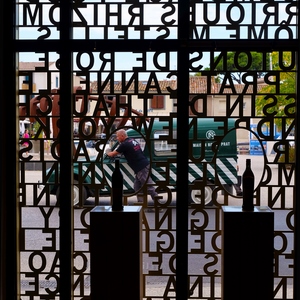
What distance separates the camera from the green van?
291 cm

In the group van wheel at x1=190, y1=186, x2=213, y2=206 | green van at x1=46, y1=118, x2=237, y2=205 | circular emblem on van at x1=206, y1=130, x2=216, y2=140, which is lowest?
van wheel at x1=190, y1=186, x2=213, y2=206

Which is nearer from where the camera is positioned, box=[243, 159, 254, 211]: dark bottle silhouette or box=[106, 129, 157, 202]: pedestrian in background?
box=[243, 159, 254, 211]: dark bottle silhouette

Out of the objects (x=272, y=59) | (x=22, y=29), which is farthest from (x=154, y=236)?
(x=22, y=29)

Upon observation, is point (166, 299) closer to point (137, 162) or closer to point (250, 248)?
point (250, 248)

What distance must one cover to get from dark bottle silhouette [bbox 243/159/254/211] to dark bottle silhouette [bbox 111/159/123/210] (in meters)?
0.65

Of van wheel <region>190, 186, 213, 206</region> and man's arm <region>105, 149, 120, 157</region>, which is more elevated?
man's arm <region>105, 149, 120, 157</region>

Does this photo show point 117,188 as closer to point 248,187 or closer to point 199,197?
point 199,197

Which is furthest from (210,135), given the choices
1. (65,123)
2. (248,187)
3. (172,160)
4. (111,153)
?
(65,123)

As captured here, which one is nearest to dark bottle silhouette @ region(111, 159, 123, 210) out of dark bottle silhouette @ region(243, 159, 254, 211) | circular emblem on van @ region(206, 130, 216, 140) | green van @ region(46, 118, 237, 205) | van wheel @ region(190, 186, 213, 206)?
green van @ region(46, 118, 237, 205)

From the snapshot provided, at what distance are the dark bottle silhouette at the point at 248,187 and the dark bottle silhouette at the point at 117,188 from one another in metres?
0.65

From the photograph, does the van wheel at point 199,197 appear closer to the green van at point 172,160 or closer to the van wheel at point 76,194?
the green van at point 172,160

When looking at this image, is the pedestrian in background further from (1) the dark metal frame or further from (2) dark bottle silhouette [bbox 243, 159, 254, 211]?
(2) dark bottle silhouette [bbox 243, 159, 254, 211]

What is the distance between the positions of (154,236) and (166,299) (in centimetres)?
36

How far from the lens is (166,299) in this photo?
2908 millimetres
